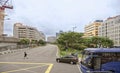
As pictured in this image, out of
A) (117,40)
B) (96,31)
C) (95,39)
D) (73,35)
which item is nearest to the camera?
(73,35)

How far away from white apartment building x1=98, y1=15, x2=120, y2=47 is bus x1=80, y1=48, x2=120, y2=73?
121 meters

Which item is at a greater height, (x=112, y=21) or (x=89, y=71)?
(x=112, y=21)

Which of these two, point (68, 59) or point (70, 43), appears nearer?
point (68, 59)

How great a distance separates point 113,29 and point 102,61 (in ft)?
438

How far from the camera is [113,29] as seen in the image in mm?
150750

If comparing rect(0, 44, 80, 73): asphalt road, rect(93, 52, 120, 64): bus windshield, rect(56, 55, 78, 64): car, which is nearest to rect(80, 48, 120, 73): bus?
rect(93, 52, 120, 64): bus windshield

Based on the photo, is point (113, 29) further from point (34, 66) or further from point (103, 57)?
point (103, 57)

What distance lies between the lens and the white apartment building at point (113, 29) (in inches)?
5610

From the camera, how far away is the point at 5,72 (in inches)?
999

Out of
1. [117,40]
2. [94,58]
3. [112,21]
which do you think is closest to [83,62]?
[94,58]

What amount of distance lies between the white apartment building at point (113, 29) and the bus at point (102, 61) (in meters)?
121

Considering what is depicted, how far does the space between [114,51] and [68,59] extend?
71.9ft

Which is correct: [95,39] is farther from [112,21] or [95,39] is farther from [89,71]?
[89,71]

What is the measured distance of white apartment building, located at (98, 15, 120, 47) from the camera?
468ft
